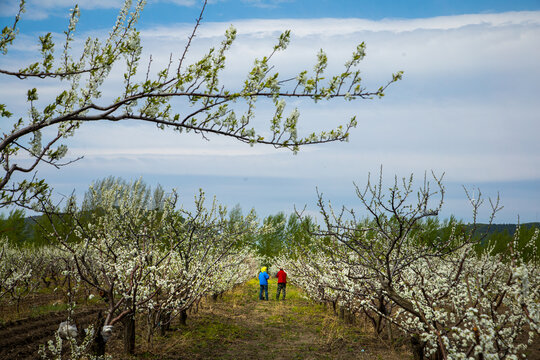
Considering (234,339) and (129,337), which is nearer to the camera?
(129,337)

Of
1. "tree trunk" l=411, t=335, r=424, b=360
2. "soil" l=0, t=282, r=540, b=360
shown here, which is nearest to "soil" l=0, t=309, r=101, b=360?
"soil" l=0, t=282, r=540, b=360

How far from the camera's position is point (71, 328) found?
6152mm

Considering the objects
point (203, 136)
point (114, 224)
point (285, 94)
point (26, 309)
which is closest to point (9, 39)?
point (203, 136)

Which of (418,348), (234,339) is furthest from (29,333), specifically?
(418,348)

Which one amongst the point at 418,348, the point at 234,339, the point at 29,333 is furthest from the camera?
the point at 234,339

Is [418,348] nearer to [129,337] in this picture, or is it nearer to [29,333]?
[129,337]

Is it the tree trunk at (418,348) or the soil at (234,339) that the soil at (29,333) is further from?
the tree trunk at (418,348)

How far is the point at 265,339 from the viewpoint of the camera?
34.4 ft

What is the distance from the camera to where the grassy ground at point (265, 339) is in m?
8.48

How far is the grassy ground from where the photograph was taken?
27.8 ft

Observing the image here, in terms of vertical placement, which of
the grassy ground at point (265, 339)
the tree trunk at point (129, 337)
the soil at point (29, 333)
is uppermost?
the tree trunk at point (129, 337)

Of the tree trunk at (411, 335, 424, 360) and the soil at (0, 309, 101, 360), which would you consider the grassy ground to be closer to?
the tree trunk at (411, 335, 424, 360)

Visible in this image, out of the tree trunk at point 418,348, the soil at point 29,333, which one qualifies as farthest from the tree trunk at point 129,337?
the tree trunk at point 418,348

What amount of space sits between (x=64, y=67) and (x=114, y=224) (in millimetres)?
6860
